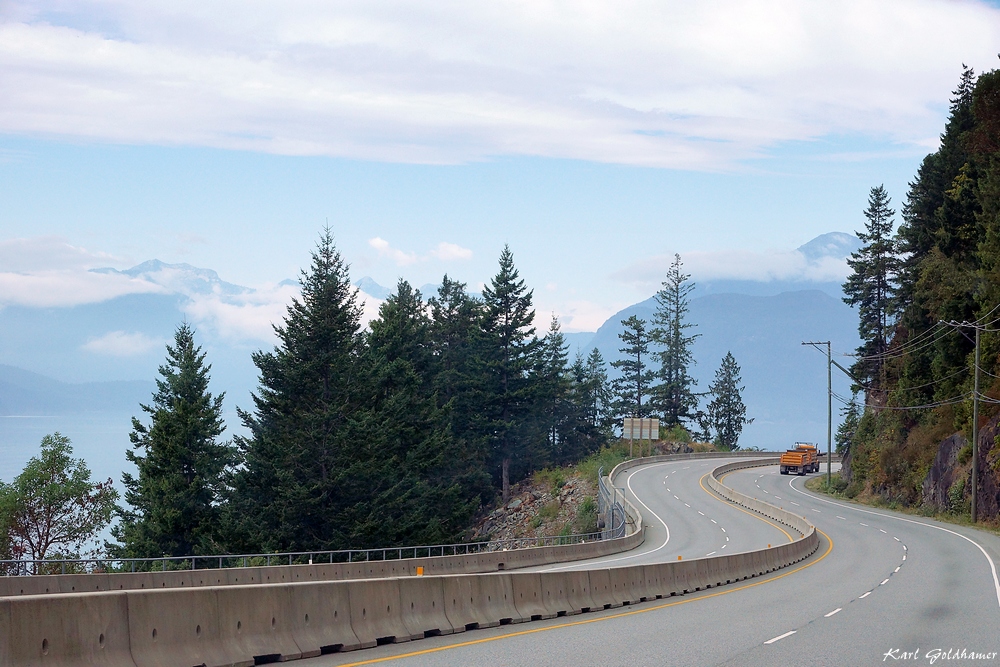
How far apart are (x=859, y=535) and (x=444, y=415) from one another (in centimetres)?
4152

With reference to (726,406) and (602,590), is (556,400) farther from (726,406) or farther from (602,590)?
(602,590)

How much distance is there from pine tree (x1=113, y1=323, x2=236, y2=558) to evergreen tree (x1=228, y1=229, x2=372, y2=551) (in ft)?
12.3

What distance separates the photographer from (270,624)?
10648mm

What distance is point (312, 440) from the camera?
6278 centimetres

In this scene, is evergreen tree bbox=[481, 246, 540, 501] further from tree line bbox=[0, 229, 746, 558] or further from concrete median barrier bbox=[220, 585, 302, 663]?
concrete median barrier bbox=[220, 585, 302, 663]

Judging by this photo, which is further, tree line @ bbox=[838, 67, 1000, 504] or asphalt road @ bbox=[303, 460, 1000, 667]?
tree line @ bbox=[838, 67, 1000, 504]

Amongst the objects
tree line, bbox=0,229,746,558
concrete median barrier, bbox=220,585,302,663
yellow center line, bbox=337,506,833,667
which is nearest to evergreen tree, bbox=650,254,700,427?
tree line, bbox=0,229,746,558

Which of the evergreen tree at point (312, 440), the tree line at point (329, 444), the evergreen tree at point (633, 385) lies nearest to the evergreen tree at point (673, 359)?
the evergreen tree at point (633, 385)

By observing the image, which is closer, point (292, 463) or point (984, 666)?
point (984, 666)

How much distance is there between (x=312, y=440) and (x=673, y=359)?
8953cm

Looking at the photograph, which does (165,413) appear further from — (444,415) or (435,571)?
(435,571)

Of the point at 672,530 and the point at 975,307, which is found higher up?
the point at 975,307

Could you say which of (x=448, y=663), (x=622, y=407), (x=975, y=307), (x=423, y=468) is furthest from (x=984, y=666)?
(x=622, y=407)

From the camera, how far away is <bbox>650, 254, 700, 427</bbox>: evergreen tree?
143m
